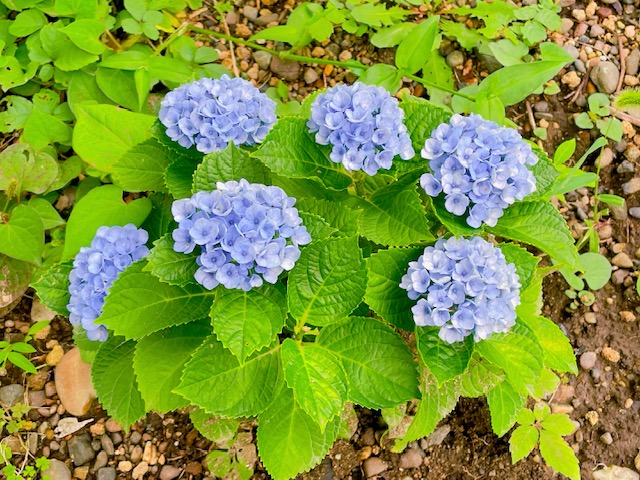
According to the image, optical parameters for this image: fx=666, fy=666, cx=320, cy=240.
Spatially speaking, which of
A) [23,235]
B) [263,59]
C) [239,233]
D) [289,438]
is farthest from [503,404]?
[263,59]

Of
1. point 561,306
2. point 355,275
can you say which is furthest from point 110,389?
point 561,306

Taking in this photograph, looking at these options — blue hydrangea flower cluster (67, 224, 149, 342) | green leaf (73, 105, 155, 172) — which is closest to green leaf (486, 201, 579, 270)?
blue hydrangea flower cluster (67, 224, 149, 342)

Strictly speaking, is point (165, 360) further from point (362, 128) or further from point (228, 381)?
point (362, 128)

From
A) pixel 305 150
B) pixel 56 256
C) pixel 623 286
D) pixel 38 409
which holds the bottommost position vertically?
pixel 38 409

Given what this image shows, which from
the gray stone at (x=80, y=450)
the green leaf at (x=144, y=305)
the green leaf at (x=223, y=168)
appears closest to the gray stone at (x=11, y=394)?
the gray stone at (x=80, y=450)

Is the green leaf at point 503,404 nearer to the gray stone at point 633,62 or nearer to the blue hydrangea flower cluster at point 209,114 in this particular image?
the blue hydrangea flower cluster at point 209,114

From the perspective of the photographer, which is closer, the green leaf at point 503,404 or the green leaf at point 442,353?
the green leaf at point 442,353

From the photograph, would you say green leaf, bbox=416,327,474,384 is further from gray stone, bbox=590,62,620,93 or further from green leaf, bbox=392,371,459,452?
gray stone, bbox=590,62,620,93

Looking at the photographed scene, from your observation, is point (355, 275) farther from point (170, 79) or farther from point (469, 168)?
point (170, 79)
